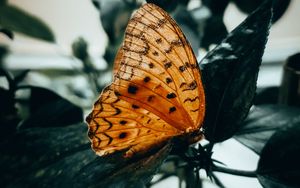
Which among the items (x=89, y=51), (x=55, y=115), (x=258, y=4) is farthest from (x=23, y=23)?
(x=89, y=51)

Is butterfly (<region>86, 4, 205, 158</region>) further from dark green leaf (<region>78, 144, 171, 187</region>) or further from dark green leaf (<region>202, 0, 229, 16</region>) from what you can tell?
dark green leaf (<region>202, 0, 229, 16</region>)

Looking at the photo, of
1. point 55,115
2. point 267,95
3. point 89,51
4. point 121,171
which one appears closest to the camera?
point 121,171

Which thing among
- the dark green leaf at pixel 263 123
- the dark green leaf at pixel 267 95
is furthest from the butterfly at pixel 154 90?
the dark green leaf at pixel 267 95

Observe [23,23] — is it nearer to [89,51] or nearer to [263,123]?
[263,123]

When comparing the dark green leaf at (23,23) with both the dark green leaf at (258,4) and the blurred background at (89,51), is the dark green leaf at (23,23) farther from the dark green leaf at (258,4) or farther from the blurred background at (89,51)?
the dark green leaf at (258,4)

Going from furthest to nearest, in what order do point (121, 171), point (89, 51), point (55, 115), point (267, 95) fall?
1. point (89, 51)
2. point (267, 95)
3. point (55, 115)
4. point (121, 171)

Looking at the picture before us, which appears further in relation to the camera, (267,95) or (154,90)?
(267,95)

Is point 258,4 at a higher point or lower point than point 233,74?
higher

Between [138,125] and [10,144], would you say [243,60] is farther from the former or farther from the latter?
[10,144]
